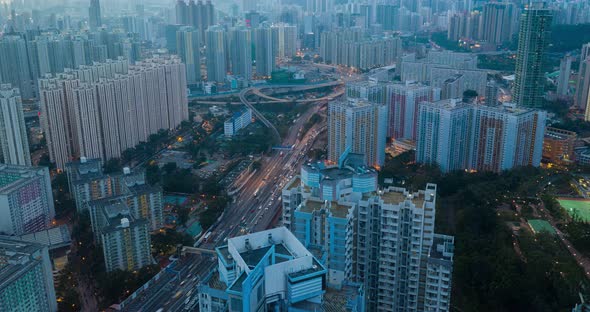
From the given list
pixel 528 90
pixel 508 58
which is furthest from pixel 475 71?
pixel 508 58

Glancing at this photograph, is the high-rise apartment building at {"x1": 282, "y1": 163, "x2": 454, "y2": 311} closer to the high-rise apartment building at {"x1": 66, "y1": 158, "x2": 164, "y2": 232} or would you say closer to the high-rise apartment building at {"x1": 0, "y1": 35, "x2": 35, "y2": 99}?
the high-rise apartment building at {"x1": 66, "y1": 158, "x2": 164, "y2": 232}

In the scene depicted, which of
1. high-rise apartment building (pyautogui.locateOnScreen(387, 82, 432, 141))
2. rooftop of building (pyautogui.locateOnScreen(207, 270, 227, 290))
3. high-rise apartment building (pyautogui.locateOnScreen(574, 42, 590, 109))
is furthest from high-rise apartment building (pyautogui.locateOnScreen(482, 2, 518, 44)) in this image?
rooftop of building (pyautogui.locateOnScreen(207, 270, 227, 290))

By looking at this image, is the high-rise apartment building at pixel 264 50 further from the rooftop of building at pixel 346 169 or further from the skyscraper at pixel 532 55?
the rooftop of building at pixel 346 169

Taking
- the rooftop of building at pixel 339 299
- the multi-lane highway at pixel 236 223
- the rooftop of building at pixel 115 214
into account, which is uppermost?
the rooftop of building at pixel 339 299

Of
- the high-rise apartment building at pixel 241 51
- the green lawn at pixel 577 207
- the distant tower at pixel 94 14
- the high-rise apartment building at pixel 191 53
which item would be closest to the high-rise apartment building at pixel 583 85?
the green lawn at pixel 577 207

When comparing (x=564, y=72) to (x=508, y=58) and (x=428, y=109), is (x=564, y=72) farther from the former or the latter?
(x=428, y=109)

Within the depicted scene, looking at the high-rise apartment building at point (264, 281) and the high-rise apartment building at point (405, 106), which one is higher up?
the high-rise apartment building at point (264, 281)
